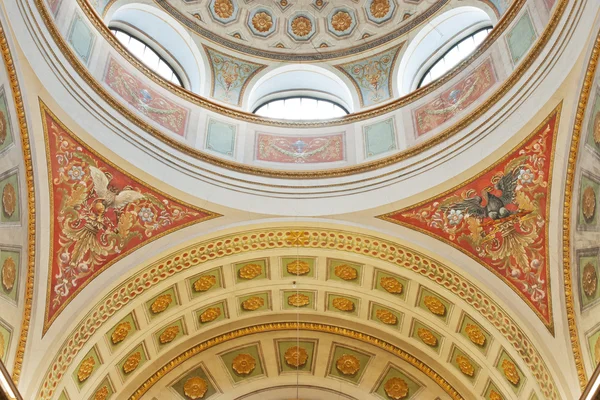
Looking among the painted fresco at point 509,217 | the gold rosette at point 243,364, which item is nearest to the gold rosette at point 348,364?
the gold rosette at point 243,364

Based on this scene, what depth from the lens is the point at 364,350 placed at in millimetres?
15383

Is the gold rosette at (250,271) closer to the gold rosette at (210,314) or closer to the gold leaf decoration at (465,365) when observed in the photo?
the gold rosette at (210,314)

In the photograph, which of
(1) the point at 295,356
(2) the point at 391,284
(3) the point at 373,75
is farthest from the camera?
(3) the point at 373,75

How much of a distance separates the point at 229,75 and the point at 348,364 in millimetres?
6637

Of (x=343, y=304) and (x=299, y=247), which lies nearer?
(x=299, y=247)

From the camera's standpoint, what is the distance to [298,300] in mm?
15156

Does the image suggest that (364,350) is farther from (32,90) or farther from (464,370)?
(32,90)

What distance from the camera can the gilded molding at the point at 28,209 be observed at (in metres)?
10.7

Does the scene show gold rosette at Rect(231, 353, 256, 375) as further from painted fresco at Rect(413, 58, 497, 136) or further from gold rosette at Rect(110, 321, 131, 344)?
painted fresco at Rect(413, 58, 497, 136)

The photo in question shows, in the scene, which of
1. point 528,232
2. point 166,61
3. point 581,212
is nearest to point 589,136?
point 581,212

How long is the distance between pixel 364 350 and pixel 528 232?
189 inches

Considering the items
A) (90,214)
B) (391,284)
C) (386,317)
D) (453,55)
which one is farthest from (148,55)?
(386,317)

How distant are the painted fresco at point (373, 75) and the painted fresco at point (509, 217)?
10.9 feet

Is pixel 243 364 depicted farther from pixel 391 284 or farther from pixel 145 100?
pixel 145 100
